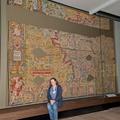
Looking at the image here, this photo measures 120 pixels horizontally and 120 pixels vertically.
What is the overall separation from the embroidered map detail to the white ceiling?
3.20 feet

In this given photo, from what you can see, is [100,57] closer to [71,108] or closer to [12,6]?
[71,108]

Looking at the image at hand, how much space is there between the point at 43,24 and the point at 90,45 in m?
2.06

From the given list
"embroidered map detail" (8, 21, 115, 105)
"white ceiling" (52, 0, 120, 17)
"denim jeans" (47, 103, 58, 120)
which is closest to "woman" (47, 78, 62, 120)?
"denim jeans" (47, 103, 58, 120)

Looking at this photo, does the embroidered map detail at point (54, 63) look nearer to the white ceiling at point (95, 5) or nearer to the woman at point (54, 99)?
the woman at point (54, 99)

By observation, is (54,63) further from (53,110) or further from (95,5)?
(95,5)

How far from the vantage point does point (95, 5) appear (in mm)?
7148

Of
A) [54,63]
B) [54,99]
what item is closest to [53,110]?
[54,99]

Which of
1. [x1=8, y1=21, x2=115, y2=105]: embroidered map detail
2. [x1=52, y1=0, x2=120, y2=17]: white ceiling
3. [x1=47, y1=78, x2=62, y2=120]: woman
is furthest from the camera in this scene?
[x1=52, y1=0, x2=120, y2=17]: white ceiling

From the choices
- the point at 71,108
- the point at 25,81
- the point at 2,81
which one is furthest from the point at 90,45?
the point at 2,81

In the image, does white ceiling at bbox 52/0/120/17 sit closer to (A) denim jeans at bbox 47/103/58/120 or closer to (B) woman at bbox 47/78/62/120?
(B) woman at bbox 47/78/62/120

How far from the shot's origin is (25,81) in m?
5.71

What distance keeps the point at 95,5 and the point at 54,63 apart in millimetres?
2482

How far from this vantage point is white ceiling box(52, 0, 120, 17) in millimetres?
6770

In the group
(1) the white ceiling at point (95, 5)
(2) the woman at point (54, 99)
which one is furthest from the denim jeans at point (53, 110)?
(1) the white ceiling at point (95, 5)
